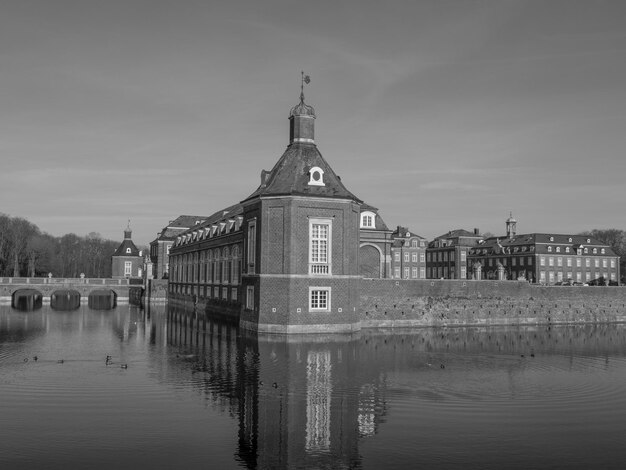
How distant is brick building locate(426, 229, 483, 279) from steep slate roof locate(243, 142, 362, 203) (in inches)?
2521

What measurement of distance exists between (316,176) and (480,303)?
60.8 ft

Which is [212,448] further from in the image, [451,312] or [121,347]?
[451,312]

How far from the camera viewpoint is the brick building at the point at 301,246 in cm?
3641

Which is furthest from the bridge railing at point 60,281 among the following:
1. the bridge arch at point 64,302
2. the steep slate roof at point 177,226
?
the steep slate roof at point 177,226

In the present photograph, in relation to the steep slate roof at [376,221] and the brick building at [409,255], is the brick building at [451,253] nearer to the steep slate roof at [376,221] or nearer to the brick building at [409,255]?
the brick building at [409,255]

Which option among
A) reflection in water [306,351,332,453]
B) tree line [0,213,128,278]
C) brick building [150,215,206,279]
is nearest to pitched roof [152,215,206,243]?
brick building [150,215,206,279]

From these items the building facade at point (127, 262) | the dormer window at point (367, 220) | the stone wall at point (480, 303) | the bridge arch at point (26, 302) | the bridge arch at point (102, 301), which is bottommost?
the bridge arch at point (102, 301)

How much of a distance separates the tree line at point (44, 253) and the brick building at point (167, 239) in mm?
25178

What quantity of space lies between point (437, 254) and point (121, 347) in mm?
78695

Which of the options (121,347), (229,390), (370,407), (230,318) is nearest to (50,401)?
(229,390)

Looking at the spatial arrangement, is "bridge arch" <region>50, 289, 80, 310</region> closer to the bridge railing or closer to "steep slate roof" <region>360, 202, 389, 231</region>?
the bridge railing

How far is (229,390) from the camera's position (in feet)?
67.7

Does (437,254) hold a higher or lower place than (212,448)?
higher

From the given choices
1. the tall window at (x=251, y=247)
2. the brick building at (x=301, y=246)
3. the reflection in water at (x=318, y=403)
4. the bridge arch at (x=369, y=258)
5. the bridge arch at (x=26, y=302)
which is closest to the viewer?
the reflection in water at (x=318, y=403)
